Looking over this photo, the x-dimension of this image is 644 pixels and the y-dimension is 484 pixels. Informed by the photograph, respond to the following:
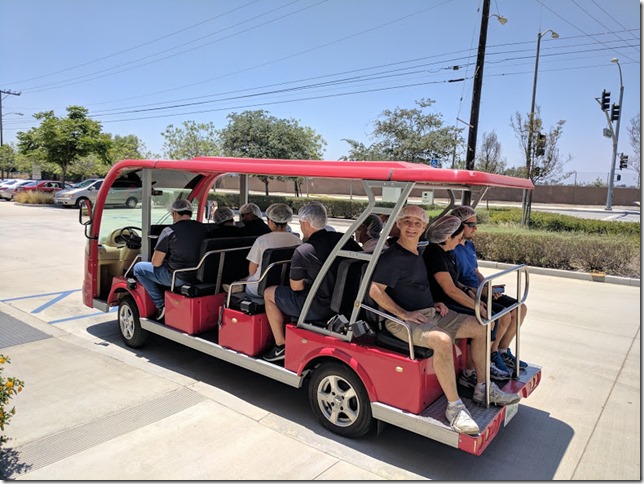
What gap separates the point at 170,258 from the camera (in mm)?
4941

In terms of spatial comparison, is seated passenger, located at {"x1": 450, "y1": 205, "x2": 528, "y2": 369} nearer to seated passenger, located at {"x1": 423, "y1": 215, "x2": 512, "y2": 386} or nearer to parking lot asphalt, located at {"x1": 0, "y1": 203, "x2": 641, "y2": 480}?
seated passenger, located at {"x1": 423, "y1": 215, "x2": 512, "y2": 386}

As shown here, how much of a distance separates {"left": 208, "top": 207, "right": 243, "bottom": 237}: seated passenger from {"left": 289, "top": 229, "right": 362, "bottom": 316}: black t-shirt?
1717 millimetres

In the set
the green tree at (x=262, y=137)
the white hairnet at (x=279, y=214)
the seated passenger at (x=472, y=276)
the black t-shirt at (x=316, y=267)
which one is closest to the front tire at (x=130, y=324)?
the white hairnet at (x=279, y=214)

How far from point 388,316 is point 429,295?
43cm

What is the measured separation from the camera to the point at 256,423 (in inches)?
152

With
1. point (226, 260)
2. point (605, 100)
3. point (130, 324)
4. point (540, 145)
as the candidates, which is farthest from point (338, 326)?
point (605, 100)

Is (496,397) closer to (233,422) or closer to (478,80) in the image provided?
(233,422)

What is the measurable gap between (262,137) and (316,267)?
25.6 m

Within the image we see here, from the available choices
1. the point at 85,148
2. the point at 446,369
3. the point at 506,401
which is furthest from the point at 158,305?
the point at 85,148

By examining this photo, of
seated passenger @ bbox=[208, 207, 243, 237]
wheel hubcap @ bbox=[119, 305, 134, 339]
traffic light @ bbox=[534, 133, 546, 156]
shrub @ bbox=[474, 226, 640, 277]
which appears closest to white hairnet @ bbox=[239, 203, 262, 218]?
seated passenger @ bbox=[208, 207, 243, 237]

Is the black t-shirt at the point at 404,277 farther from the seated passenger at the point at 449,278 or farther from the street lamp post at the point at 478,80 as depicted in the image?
the street lamp post at the point at 478,80

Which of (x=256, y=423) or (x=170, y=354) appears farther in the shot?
(x=170, y=354)

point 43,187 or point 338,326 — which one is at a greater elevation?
point 43,187

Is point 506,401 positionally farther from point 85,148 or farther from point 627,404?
point 85,148
